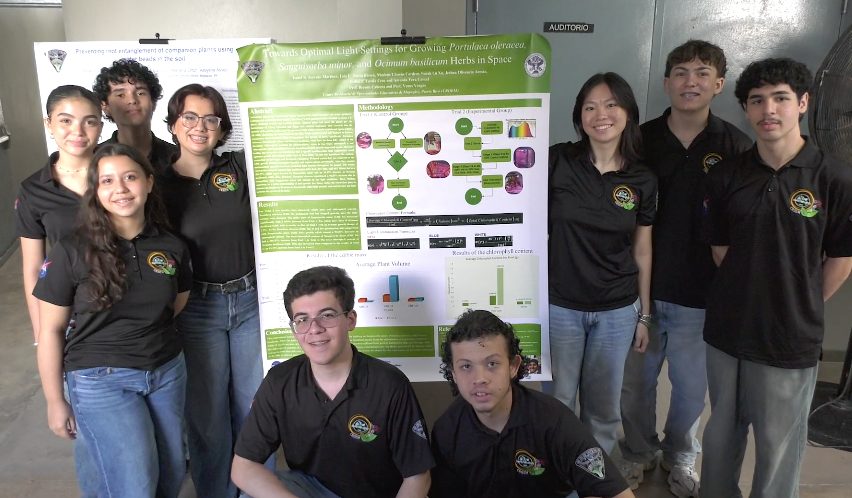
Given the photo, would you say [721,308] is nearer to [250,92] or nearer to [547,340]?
[547,340]

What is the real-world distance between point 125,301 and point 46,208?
526 millimetres

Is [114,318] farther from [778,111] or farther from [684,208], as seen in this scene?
[778,111]

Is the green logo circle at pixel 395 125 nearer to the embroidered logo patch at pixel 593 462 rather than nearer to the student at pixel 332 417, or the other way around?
the student at pixel 332 417

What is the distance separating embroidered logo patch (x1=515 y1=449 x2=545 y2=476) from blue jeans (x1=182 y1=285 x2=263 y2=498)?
3.81ft

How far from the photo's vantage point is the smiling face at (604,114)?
223 centimetres

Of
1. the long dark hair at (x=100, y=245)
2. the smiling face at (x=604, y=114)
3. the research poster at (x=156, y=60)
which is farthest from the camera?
the research poster at (x=156, y=60)

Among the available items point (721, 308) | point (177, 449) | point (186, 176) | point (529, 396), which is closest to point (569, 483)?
point (529, 396)

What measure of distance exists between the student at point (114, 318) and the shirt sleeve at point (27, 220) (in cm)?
38

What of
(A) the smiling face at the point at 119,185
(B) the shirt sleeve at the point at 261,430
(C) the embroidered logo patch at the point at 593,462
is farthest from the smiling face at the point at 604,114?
(A) the smiling face at the point at 119,185

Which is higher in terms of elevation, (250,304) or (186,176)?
(186,176)

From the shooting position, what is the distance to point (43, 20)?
7.31 metres

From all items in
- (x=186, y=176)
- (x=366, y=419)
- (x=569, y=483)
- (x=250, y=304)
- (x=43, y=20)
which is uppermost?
(x=43, y=20)

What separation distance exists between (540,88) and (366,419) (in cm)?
137

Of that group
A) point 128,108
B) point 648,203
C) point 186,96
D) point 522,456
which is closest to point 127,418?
point 186,96
